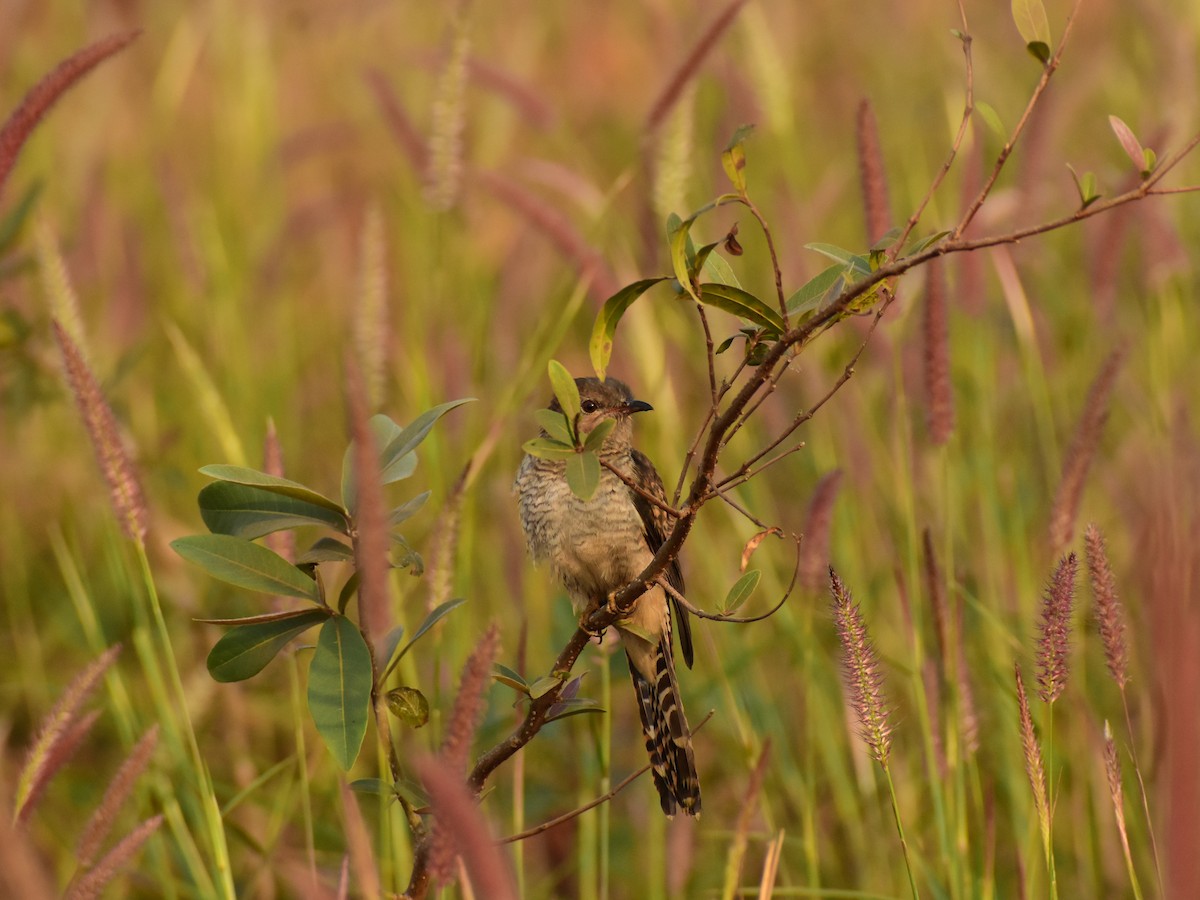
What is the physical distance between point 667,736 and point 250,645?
3.95 ft

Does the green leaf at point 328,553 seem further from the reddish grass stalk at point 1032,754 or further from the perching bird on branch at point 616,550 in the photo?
the perching bird on branch at point 616,550

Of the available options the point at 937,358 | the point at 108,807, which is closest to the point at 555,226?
the point at 937,358

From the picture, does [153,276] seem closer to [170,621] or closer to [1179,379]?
[170,621]

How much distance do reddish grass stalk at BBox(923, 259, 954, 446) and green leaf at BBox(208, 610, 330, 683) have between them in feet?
4.04

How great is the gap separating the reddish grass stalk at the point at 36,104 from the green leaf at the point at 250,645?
785mm

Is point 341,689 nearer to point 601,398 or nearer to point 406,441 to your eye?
point 406,441

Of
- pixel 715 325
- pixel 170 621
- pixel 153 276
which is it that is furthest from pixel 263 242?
pixel 715 325

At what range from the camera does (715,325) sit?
3.67 meters

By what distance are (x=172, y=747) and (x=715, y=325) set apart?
175 centimetres

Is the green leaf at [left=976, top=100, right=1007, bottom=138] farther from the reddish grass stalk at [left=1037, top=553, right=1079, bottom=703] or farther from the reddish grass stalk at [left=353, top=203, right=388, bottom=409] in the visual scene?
the reddish grass stalk at [left=353, top=203, right=388, bottom=409]

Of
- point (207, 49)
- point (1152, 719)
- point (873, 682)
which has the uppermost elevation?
point (207, 49)

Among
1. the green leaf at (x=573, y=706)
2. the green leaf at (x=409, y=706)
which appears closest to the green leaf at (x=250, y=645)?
the green leaf at (x=409, y=706)

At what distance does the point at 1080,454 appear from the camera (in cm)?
259

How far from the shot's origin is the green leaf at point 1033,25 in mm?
1646
